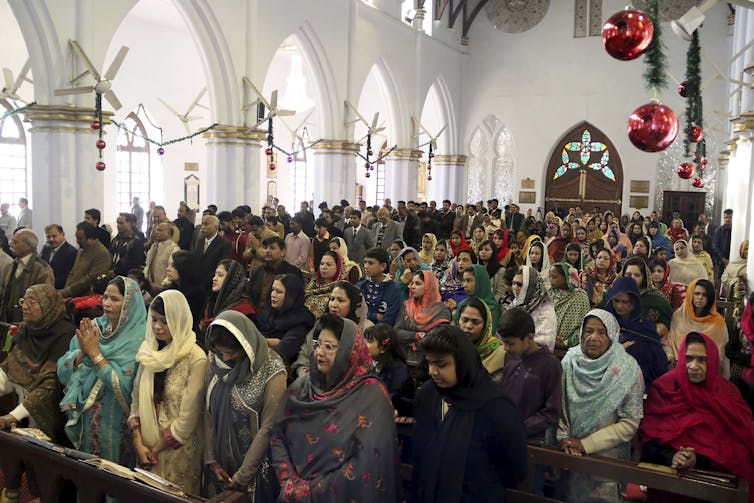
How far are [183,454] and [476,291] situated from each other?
2641mm

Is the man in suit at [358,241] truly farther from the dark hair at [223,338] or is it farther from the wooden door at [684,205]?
the wooden door at [684,205]

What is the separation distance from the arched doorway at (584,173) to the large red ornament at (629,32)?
1912 centimetres

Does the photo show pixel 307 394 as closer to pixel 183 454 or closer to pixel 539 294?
pixel 183 454

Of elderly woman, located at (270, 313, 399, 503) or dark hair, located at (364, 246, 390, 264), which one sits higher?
dark hair, located at (364, 246, 390, 264)

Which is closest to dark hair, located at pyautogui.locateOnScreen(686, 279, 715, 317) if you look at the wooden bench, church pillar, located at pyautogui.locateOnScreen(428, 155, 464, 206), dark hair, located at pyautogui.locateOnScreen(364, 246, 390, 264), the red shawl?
the red shawl

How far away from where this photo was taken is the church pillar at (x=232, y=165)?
1307cm

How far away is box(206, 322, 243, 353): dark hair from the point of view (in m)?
3.17

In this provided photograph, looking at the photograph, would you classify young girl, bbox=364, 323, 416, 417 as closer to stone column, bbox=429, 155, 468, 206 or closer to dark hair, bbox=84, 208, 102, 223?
dark hair, bbox=84, 208, 102, 223

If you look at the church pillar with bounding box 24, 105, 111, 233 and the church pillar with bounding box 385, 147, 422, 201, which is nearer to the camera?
the church pillar with bounding box 24, 105, 111, 233

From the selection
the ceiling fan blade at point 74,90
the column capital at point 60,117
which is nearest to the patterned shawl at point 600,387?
the ceiling fan blade at point 74,90

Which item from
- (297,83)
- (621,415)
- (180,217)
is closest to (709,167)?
(297,83)

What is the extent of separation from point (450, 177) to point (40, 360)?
19.4 m

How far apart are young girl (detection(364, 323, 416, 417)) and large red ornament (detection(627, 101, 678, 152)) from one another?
5.44 ft

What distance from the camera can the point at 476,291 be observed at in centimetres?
526
